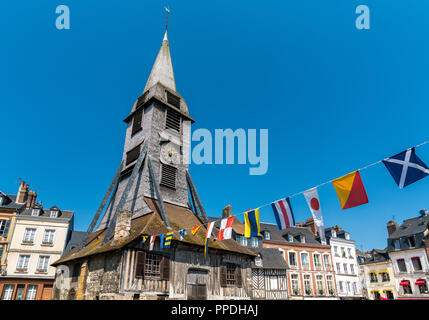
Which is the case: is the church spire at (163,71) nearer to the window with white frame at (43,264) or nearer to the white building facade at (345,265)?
the window with white frame at (43,264)

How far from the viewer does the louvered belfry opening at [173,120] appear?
1880cm

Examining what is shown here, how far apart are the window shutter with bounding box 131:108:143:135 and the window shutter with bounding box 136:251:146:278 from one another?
32.0 feet

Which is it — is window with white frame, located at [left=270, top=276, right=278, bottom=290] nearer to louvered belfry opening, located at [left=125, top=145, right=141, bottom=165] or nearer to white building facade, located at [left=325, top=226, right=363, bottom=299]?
white building facade, located at [left=325, top=226, right=363, bottom=299]

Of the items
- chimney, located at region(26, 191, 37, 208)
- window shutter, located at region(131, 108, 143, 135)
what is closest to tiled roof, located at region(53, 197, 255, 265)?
window shutter, located at region(131, 108, 143, 135)

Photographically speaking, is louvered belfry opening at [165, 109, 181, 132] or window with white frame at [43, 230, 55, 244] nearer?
louvered belfry opening at [165, 109, 181, 132]

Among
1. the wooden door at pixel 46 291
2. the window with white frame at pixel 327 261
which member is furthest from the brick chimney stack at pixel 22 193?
the window with white frame at pixel 327 261

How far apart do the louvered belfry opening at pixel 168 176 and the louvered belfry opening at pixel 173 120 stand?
302cm

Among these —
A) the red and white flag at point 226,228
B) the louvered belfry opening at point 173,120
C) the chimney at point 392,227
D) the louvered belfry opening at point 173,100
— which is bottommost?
the red and white flag at point 226,228

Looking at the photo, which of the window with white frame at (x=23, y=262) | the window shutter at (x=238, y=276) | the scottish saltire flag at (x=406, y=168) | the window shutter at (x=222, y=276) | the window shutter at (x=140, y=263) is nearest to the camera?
the scottish saltire flag at (x=406, y=168)

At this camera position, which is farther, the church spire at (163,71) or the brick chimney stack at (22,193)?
the brick chimney stack at (22,193)

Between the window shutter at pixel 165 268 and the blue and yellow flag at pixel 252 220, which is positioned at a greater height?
the blue and yellow flag at pixel 252 220

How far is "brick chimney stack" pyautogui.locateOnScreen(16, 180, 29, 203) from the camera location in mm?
23219

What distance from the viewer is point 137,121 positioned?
19.3m
